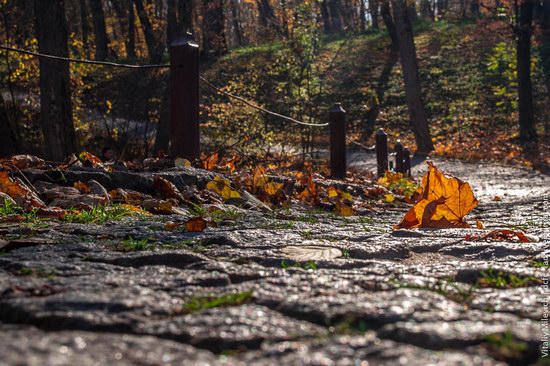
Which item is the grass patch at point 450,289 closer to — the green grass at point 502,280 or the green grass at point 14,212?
the green grass at point 502,280

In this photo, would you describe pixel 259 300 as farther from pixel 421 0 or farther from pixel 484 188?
pixel 421 0

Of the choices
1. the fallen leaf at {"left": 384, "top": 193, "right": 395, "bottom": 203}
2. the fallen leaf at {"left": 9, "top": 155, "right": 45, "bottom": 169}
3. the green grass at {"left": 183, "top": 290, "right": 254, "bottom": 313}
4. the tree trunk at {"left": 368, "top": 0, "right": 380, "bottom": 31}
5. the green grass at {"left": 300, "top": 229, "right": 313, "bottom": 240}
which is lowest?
the fallen leaf at {"left": 384, "top": 193, "right": 395, "bottom": 203}

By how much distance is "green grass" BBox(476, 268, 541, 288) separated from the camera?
2510mm

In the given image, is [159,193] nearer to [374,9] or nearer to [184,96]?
[184,96]

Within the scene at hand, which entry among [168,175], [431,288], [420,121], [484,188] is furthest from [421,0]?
[431,288]

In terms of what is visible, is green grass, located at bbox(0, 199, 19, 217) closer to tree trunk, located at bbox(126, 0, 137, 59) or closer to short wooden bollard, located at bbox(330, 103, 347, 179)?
short wooden bollard, located at bbox(330, 103, 347, 179)

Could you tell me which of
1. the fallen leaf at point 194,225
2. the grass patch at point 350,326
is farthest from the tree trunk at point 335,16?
the grass patch at point 350,326

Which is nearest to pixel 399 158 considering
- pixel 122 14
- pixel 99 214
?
pixel 99 214

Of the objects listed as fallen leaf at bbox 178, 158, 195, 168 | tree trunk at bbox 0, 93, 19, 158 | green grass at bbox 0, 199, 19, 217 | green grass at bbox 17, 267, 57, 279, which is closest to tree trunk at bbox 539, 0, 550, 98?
tree trunk at bbox 0, 93, 19, 158

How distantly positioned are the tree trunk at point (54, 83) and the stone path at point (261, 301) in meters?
6.35

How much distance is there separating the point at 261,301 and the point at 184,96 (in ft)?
16.8

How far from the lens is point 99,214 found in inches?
185

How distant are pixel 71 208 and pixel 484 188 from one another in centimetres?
1076

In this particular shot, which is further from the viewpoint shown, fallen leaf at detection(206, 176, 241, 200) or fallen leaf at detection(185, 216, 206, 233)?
fallen leaf at detection(206, 176, 241, 200)
